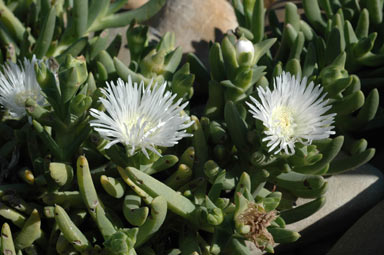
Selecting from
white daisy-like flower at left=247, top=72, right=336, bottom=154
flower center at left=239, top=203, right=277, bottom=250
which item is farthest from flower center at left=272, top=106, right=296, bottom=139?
flower center at left=239, top=203, right=277, bottom=250

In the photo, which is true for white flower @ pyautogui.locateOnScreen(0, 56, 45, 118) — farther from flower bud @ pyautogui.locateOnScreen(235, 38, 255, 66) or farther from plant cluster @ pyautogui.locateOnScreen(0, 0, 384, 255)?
flower bud @ pyautogui.locateOnScreen(235, 38, 255, 66)

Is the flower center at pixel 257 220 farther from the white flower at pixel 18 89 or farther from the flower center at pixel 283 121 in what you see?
the white flower at pixel 18 89

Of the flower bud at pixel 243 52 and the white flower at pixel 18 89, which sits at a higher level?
the flower bud at pixel 243 52

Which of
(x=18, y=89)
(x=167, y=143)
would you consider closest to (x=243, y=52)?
(x=167, y=143)

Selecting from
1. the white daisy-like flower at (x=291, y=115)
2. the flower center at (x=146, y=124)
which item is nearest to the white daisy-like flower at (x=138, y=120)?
the flower center at (x=146, y=124)

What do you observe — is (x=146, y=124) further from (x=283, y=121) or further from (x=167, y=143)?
(x=283, y=121)

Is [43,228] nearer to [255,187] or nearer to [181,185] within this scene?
[181,185]
